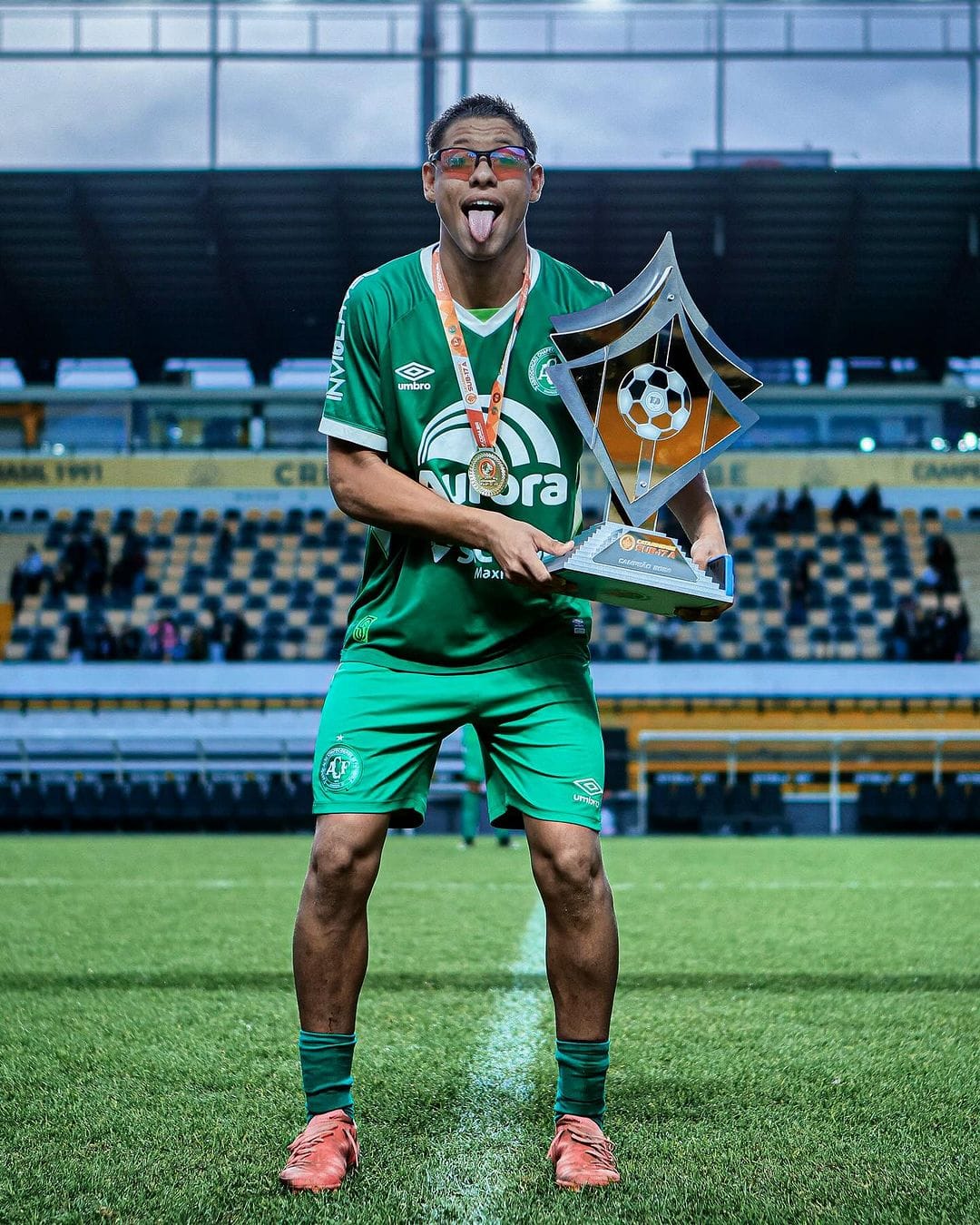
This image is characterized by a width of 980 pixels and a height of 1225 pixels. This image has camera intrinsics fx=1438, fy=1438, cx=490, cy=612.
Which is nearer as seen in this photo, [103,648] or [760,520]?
[103,648]

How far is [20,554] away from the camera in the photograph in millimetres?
25344

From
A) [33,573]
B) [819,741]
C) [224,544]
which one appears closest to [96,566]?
[33,573]

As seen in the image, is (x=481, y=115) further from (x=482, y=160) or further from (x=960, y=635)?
(x=960, y=635)

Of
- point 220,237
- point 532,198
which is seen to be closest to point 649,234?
point 220,237

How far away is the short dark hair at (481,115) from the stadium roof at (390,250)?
22.0 metres

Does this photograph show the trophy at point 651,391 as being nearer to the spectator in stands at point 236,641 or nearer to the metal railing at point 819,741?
the metal railing at point 819,741

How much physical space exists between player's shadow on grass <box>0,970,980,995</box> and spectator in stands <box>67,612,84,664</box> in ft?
55.9

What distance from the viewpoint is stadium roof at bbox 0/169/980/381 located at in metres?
24.6

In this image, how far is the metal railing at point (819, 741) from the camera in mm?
17547

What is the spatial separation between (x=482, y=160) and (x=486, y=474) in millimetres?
613


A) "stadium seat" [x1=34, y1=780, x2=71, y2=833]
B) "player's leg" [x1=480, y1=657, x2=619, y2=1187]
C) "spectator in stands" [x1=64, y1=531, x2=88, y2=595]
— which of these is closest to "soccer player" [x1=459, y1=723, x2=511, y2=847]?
"stadium seat" [x1=34, y1=780, x2=71, y2=833]

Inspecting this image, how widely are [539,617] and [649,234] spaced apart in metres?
23.4

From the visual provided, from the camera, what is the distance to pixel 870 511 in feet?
82.4

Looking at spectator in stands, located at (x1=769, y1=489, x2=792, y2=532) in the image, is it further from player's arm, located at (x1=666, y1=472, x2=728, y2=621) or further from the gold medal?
the gold medal
